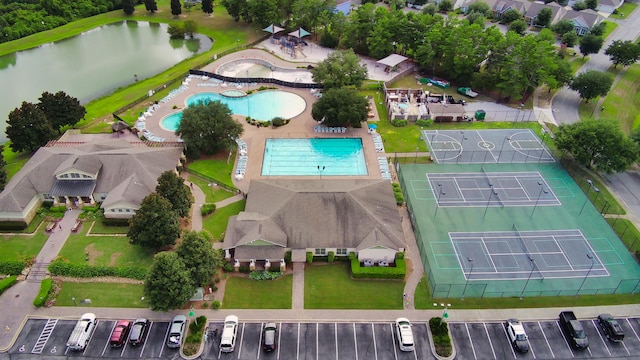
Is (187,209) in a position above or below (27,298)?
above

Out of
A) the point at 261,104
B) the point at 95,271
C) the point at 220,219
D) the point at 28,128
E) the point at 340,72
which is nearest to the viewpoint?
the point at 95,271

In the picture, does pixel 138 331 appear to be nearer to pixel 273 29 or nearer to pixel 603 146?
pixel 603 146

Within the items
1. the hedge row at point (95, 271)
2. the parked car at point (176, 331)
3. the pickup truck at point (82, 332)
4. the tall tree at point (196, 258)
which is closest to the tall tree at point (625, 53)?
the tall tree at point (196, 258)

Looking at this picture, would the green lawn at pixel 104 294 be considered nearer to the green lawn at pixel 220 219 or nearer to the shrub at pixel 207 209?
the green lawn at pixel 220 219

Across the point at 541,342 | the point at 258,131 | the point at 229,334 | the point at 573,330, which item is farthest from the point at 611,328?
the point at 258,131

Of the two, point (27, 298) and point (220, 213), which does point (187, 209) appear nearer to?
point (220, 213)

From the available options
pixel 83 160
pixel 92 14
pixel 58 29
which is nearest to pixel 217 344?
pixel 83 160
